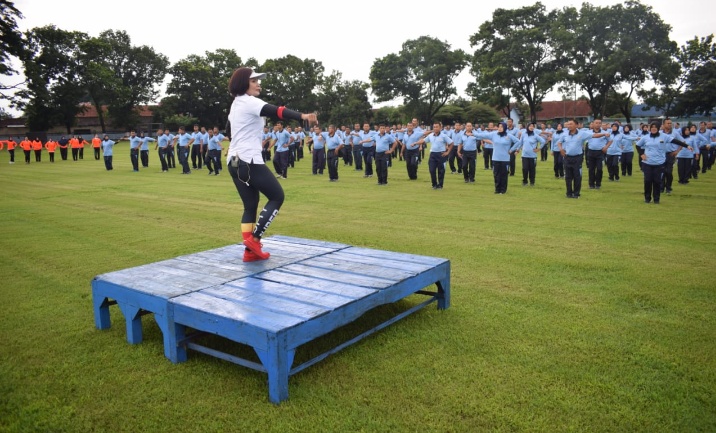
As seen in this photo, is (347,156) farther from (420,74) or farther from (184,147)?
(420,74)

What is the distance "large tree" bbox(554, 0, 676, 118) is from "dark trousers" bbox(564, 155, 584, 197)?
3372cm

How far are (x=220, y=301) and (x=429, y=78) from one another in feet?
194

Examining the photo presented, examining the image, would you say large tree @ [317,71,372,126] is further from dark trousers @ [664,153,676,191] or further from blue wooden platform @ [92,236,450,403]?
blue wooden platform @ [92,236,450,403]

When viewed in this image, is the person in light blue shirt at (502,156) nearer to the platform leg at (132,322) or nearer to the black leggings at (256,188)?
the black leggings at (256,188)

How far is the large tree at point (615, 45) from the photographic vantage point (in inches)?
1655

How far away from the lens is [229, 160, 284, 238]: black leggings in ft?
17.9

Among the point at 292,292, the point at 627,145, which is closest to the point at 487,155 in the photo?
the point at 627,145

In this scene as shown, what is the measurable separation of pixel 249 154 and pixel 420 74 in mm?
57860

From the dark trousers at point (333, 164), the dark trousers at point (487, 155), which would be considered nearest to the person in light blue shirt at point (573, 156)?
the dark trousers at point (333, 164)

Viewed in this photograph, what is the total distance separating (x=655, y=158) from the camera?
12141 mm

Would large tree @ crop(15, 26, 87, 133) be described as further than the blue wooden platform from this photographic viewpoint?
Yes

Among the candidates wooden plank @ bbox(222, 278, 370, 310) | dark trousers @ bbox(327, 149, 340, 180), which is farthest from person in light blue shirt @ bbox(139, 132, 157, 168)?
wooden plank @ bbox(222, 278, 370, 310)

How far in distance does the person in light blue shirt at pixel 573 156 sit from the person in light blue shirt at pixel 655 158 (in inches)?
61.5

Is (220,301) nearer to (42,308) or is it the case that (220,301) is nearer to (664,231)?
(42,308)
